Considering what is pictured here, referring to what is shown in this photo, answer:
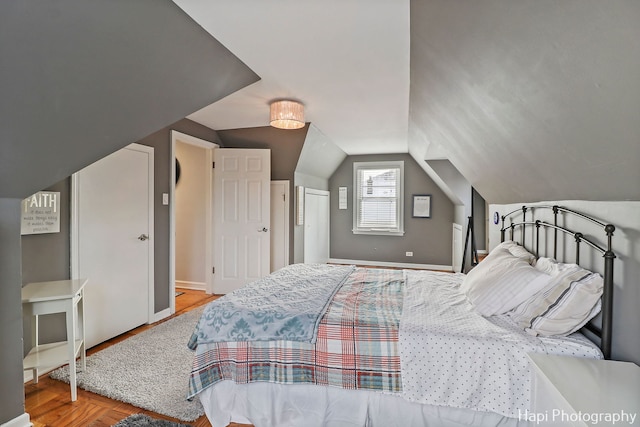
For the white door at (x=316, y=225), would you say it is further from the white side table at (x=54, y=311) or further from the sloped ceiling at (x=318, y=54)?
the white side table at (x=54, y=311)

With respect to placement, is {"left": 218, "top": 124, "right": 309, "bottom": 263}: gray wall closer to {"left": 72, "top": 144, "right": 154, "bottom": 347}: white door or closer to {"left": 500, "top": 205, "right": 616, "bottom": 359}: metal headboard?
{"left": 72, "top": 144, "right": 154, "bottom": 347}: white door

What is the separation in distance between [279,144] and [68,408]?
345 cm

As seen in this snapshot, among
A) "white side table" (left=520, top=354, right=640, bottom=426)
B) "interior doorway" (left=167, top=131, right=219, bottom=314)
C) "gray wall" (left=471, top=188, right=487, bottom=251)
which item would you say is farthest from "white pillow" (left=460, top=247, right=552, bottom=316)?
"interior doorway" (left=167, top=131, right=219, bottom=314)

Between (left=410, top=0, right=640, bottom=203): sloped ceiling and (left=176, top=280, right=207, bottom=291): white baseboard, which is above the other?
(left=410, top=0, right=640, bottom=203): sloped ceiling

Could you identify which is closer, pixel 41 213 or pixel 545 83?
pixel 545 83

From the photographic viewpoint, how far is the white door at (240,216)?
4281 mm

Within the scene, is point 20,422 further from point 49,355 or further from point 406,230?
point 406,230

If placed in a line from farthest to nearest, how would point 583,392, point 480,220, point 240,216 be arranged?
point 480,220, point 240,216, point 583,392

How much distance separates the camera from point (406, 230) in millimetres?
6188

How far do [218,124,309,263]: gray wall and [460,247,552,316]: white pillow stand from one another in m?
2.93

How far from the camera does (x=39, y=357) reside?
2062mm

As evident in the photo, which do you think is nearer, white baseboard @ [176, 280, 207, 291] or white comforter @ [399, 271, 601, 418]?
white comforter @ [399, 271, 601, 418]

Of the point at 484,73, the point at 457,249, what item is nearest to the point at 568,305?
the point at 484,73

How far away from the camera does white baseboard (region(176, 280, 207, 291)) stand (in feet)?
15.0
